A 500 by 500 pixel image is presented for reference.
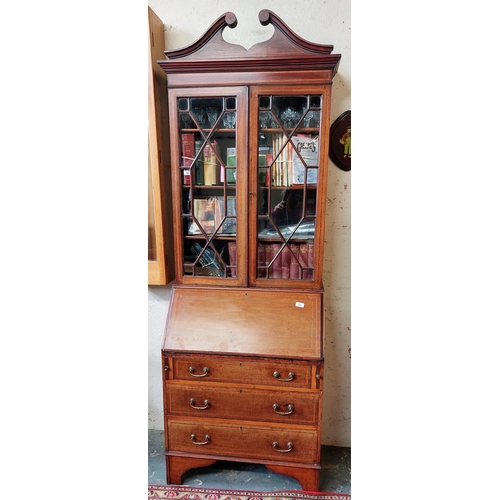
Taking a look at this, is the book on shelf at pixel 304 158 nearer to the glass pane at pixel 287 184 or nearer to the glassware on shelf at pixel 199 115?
the glass pane at pixel 287 184

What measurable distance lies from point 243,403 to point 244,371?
155 millimetres

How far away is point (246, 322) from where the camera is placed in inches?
63.8

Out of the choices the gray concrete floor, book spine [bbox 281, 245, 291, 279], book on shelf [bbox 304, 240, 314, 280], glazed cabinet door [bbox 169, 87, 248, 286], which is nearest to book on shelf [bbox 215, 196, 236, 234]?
glazed cabinet door [bbox 169, 87, 248, 286]

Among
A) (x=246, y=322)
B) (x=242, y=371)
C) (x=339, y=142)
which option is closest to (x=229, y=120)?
(x=339, y=142)

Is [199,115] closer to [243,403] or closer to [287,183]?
[287,183]

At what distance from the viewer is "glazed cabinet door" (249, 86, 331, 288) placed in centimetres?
155

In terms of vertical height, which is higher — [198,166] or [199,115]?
[199,115]

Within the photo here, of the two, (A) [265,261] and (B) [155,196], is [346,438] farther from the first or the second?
(B) [155,196]

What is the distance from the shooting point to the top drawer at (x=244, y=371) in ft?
5.05

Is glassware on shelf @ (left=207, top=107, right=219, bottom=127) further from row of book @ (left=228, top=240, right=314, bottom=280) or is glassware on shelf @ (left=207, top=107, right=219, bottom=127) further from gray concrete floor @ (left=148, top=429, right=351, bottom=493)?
gray concrete floor @ (left=148, top=429, right=351, bottom=493)

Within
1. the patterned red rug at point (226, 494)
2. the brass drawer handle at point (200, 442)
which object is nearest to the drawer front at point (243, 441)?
the brass drawer handle at point (200, 442)

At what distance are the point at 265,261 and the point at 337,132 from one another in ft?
2.39

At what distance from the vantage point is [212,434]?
5.42ft

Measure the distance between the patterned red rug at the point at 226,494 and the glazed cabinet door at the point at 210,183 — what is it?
99cm
